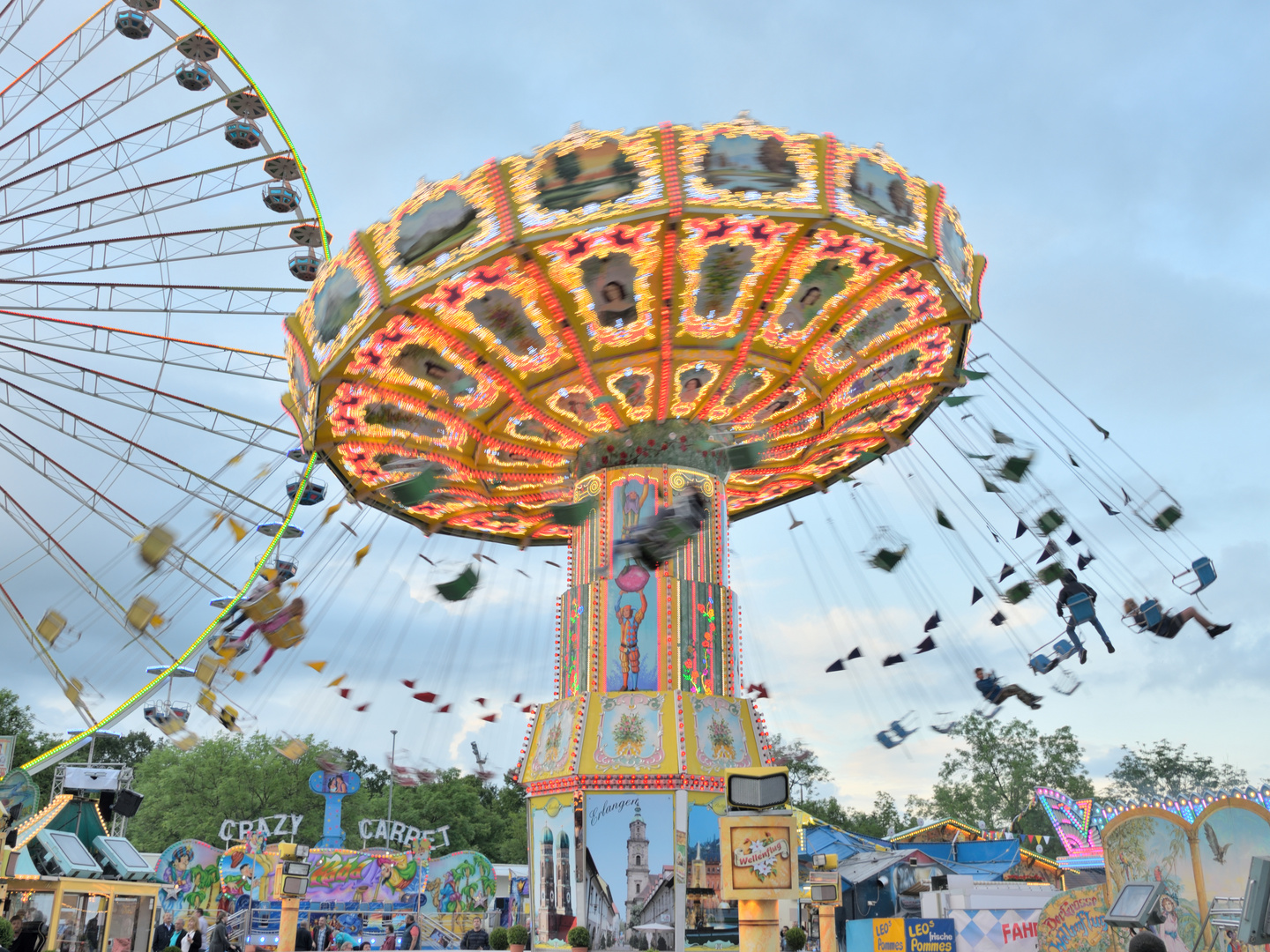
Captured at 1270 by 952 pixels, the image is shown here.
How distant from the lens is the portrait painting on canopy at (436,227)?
48.1 ft

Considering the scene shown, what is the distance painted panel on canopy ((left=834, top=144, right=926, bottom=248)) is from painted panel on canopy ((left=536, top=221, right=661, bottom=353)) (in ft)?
8.55

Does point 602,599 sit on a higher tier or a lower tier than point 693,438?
lower

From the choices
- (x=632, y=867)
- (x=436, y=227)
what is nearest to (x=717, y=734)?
(x=632, y=867)

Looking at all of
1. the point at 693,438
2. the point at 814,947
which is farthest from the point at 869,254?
the point at 814,947

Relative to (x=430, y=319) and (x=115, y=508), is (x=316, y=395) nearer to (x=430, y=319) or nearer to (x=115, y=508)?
(x=430, y=319)

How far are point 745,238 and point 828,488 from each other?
10341mm

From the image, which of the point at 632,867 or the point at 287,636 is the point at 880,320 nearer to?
the point at 632,867

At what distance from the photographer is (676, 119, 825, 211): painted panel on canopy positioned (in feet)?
46.4

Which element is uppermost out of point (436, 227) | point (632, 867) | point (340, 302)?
point (436, 227)

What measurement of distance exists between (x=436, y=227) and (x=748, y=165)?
4.41 metres

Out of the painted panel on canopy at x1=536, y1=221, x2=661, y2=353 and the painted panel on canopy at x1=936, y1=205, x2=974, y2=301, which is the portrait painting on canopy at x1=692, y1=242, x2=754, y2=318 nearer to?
the painted panel on canopy at x1=536, y1=221, x2=661, y2=353

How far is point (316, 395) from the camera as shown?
1720 centimetres

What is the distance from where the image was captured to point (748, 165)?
14219 millimetres

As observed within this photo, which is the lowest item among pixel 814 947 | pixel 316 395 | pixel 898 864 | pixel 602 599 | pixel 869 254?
pixel 814 947
